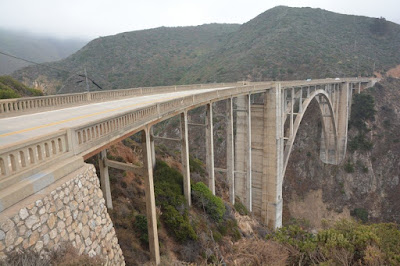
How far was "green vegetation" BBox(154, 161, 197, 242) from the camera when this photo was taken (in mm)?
11312

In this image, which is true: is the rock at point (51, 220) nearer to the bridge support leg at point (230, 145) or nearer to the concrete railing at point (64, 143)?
the concrete railing at point (64, 143)

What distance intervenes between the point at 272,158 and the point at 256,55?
40.7 metres

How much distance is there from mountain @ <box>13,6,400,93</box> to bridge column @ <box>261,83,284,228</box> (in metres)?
29.9

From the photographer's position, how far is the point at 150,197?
28.8 ft

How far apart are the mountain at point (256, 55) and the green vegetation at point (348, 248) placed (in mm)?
44108

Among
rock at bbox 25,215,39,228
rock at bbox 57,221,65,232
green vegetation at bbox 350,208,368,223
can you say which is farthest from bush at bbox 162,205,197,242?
green vegetation at bbox 350,208,368,223

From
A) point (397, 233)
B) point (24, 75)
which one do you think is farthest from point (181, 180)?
point (24, 75)

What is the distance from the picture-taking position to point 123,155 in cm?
1488

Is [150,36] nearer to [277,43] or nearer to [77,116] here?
[277,43]

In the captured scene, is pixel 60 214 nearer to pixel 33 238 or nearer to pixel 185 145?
pixel 33 238

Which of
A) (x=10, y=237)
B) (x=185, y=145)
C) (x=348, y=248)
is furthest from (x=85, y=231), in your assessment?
(x=185, y=145)

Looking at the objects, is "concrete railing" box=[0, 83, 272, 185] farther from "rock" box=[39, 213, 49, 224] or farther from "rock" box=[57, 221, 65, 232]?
"rock" box=[57, 221, 65, 232]

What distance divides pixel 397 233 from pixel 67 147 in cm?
1034

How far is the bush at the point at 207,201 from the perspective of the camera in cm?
1390
